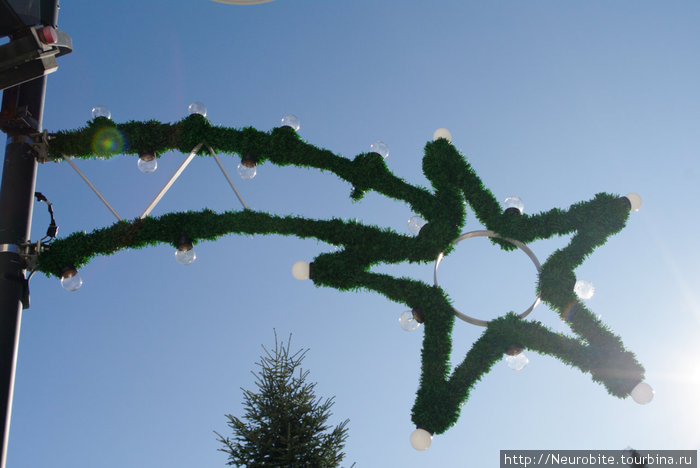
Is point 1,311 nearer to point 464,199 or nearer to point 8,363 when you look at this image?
point 8,363

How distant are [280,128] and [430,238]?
2.15 m

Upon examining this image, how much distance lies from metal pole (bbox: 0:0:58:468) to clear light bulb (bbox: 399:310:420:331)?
390 centimetres

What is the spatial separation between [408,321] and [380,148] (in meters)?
2.15

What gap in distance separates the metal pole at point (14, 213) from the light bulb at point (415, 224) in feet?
13.7

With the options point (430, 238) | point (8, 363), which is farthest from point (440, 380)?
point (8, 363)

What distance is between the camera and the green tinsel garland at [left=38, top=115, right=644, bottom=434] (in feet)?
21.3

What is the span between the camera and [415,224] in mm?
7398

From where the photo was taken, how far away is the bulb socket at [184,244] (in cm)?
701

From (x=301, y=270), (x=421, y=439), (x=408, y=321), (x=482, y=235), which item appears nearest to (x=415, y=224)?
(x=482, y=235)

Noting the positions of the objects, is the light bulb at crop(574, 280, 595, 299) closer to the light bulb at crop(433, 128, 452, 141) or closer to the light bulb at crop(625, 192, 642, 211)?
the light bulb at crop(625, 192, 642, 211)

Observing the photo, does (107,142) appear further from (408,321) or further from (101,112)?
(408,321)

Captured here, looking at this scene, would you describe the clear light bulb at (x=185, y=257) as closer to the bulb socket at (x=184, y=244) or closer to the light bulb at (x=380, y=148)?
the bulb socket at (x=184, y=244)

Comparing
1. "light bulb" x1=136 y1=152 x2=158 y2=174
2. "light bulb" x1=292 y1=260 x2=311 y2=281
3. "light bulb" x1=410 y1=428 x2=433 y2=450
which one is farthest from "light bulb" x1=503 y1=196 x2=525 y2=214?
"light bulb" x1=136 y1=152 x2=158 y2=174


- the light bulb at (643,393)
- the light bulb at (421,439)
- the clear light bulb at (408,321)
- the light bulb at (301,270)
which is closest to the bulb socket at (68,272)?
the light bulb at (301,270)
